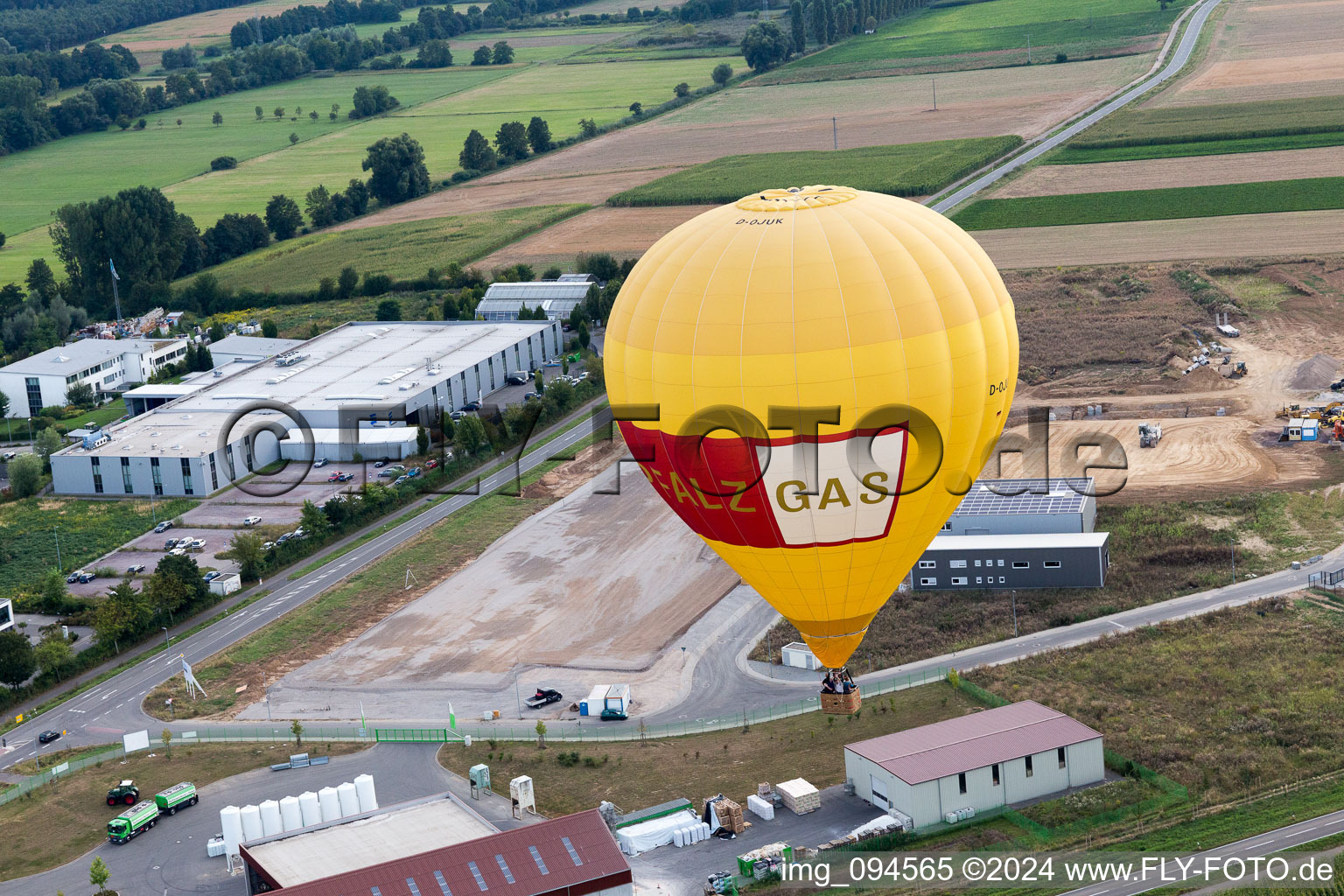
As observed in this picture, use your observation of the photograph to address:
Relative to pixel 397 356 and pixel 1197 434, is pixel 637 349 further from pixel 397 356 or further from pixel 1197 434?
pixel 397 356

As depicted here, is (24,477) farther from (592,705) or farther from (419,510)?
(592,705)

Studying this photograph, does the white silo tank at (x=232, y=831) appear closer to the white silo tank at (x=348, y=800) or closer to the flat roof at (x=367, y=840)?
the flat roof at (x=367, y=840)

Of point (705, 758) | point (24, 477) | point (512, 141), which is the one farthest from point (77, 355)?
point (512, 141)

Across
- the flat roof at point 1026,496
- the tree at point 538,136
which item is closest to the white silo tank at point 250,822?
the flat roof at point 1026,496

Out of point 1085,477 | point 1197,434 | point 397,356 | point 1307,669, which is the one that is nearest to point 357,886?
point 1307,669

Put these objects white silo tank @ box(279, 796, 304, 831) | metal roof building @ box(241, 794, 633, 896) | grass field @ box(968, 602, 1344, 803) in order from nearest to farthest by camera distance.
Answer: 1. metal roof building @ box(241, 794, 633, 896)
2. grass field @ box(968, 602, 1344, 803)
3. white silo tank @ box(279, 796, 304, 831)

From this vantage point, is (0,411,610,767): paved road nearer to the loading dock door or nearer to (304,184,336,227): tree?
the loading dock door

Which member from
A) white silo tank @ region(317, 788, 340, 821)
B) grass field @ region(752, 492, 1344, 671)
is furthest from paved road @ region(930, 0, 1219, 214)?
white silo tank @ region(317, 788, 340, 821)
